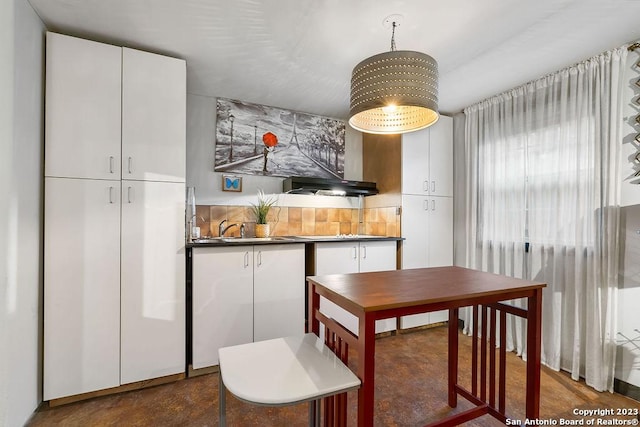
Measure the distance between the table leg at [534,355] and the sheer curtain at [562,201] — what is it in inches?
40.7

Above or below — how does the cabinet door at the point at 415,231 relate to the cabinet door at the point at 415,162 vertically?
below

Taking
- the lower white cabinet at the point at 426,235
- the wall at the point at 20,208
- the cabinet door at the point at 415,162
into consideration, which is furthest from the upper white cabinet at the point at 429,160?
the wall at the point at 20,208

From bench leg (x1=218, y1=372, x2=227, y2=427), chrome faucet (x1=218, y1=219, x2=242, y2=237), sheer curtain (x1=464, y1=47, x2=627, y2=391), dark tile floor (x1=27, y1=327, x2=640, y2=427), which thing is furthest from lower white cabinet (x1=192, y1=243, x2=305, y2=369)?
sheer curtain (x1=464, y1=47, x2=627, y2=391)

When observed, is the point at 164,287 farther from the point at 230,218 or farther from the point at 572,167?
the point at 572,167

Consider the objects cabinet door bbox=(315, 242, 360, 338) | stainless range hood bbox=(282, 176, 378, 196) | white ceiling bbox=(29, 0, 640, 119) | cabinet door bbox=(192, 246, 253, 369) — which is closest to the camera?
white ceiling bbox=(29, 0, 640, 119)

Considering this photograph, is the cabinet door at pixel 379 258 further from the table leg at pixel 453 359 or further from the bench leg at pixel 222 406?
the bench leg at pixel 222 406

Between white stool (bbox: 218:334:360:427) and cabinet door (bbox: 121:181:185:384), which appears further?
cabinet door (bbox: 121:181:185:384)

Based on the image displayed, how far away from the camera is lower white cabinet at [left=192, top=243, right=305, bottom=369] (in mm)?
2291

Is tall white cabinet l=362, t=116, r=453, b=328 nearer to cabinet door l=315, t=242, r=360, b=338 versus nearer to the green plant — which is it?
cabinet door l=315, t=242, r=360, b=338

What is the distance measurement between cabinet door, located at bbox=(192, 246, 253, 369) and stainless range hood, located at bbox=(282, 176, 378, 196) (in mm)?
829

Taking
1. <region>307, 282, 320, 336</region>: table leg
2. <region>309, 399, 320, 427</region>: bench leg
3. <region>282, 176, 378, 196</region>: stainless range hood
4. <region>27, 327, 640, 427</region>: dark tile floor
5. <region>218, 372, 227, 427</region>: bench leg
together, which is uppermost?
<region>282, 176, 378, 196</region>: stainless range hood

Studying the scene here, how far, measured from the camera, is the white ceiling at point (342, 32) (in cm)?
173

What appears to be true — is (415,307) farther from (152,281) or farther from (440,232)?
(440,232)

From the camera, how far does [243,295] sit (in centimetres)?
243
